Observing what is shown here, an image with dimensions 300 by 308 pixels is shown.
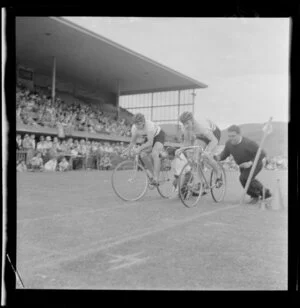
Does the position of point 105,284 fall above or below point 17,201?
below

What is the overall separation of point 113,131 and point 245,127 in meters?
1.85

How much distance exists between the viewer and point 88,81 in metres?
4.87

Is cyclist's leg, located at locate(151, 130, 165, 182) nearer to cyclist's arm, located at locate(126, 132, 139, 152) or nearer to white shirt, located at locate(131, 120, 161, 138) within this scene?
white shirt, located at locate(131, 120, 161, 138)

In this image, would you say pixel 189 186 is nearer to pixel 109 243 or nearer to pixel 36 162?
pixel 109 243

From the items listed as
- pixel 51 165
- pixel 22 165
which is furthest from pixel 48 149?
pixel 22 165

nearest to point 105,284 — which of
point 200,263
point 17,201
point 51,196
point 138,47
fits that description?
point 200,263

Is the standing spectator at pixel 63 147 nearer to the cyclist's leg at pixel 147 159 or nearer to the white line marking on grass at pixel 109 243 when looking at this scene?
the cyclist's leg at pixel 147 159

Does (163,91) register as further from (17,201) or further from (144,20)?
(17,201)

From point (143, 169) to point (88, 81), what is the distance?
148 cm

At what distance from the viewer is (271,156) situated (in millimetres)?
3725

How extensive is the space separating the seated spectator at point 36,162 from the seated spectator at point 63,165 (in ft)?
1.33

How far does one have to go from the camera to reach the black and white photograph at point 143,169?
299 centimetres

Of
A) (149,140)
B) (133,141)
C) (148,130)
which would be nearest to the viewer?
(148,130)

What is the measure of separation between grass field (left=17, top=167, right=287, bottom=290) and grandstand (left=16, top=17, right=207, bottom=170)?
38.1 inches
